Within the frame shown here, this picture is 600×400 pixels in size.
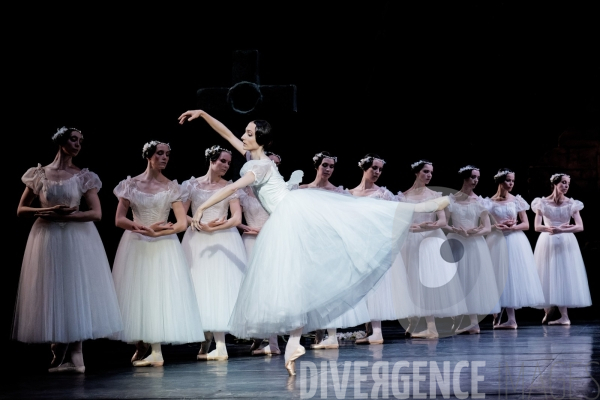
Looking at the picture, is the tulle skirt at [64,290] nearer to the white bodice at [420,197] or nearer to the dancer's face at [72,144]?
the dancer's face at [72,144]

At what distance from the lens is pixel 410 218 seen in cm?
471

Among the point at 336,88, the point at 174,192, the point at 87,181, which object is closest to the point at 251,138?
the point at 174,192

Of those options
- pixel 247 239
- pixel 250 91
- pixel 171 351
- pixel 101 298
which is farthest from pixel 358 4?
pixel 101 298

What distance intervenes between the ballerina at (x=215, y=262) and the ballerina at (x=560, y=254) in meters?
4.23

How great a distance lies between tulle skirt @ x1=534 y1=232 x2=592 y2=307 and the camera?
352 inches

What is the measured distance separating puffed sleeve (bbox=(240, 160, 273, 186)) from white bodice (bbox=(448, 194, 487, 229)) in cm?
374

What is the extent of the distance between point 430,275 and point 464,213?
893mm

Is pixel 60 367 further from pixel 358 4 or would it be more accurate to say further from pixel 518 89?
pixel 518 89

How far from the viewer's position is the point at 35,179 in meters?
5.43

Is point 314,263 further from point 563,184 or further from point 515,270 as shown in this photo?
point 563,184

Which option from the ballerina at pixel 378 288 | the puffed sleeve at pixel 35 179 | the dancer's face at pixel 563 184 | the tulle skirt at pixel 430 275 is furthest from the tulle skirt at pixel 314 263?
the dancer's face at pixel 563 184

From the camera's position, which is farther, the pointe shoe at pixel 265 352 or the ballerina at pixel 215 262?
the pointe shoe at pixel 265 352

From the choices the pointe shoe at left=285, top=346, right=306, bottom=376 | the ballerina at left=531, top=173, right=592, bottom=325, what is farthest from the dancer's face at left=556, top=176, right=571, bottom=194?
the pointe shoe at left=285, top=346, right=306, bottom=376

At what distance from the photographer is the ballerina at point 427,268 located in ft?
24.9
